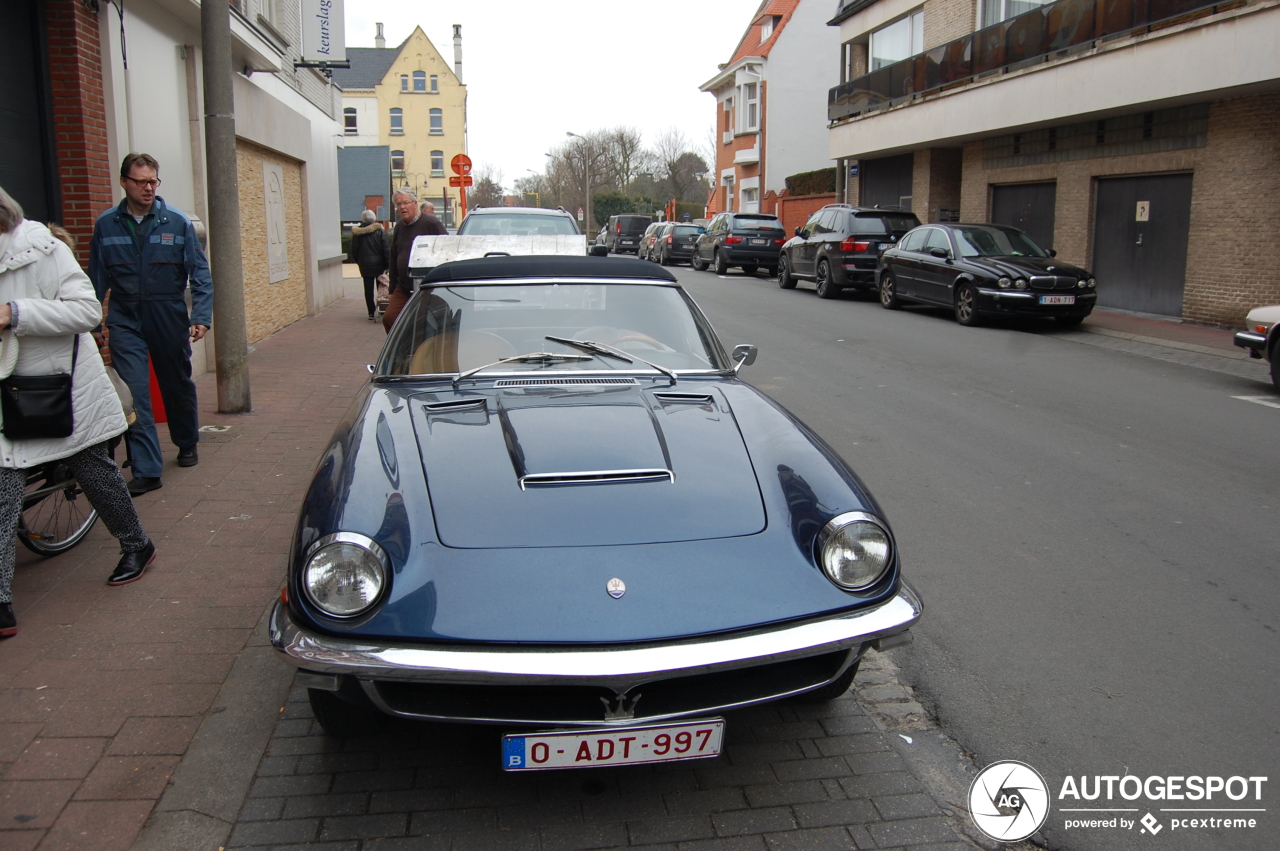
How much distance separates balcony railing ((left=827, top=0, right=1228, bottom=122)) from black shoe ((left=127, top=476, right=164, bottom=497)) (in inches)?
605

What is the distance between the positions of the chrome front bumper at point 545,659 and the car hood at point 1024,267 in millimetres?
13162

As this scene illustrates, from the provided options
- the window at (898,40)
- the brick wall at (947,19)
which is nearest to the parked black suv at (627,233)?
the window at (898,40)

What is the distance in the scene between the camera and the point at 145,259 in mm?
5918

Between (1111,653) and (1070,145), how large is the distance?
58.2 ft

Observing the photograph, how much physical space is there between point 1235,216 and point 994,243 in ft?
11.7

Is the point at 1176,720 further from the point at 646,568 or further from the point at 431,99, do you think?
the point at 431,99

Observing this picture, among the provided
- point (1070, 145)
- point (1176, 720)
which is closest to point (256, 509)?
point (1176, 720)

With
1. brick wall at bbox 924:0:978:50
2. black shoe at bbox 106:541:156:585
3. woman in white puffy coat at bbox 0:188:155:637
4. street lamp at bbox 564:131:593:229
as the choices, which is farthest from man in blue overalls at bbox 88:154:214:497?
street lamp at bbox 564:131:593:229

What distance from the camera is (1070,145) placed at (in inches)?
757

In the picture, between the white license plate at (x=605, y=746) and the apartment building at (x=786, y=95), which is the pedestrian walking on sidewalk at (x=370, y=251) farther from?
the apartment building at (x=786, y=95)

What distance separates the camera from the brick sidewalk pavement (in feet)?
9.40

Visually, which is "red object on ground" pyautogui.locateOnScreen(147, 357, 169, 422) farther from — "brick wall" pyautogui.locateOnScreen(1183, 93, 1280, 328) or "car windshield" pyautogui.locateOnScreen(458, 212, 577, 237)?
"brick wall" pyautogui.locateOnScreen(1183, 93, 1280, 328)

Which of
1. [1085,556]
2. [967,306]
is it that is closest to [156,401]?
[1085,556]

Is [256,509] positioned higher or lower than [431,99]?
lower
